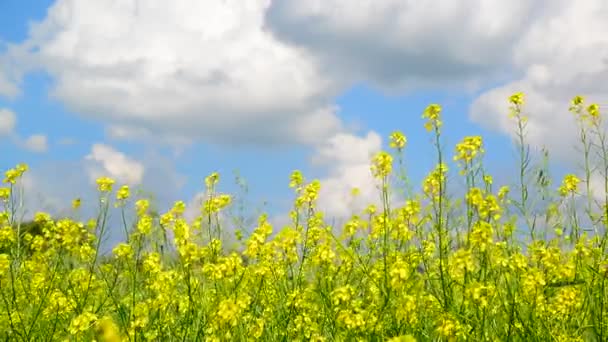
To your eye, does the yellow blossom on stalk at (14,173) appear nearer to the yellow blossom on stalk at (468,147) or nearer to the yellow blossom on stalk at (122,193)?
the yellow blossom on stalk at (122,193)

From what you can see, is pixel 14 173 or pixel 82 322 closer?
pixel 82 322

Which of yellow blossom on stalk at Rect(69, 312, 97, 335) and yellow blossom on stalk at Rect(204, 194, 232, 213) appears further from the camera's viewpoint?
yellow blossom on stalk at Rect(204, 194, 232, 213)

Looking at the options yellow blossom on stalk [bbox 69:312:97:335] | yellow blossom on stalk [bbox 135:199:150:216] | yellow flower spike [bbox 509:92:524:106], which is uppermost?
yellow flower spike [bbox 509:92:524:106]

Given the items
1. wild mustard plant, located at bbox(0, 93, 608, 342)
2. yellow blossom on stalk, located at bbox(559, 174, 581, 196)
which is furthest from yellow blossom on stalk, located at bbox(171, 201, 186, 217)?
yellow blossom on stalk, located at bbox(559, 174, 581, 196)

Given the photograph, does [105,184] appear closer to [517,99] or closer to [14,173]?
[14,173]

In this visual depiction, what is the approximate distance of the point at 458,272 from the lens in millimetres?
3656

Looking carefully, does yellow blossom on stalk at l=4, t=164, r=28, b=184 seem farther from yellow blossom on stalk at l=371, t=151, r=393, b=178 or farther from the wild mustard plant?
yellow blossom on stalk at l=371, t=151, r=393, b=178

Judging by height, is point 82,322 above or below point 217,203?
below

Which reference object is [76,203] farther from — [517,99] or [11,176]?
[517,99]

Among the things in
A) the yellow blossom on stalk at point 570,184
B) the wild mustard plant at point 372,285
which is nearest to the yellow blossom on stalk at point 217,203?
the wild mustard plant at point 372,285

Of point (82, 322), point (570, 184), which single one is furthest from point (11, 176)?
point (570, 184)

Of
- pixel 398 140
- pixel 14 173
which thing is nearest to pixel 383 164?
pixel 398 140

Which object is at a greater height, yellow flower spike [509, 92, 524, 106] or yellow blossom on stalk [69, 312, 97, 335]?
yellow flower spike [509, 92, 524, 106]

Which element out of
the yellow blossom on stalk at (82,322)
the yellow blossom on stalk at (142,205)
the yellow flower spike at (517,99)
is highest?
the yellow flower spike at (517,99)
